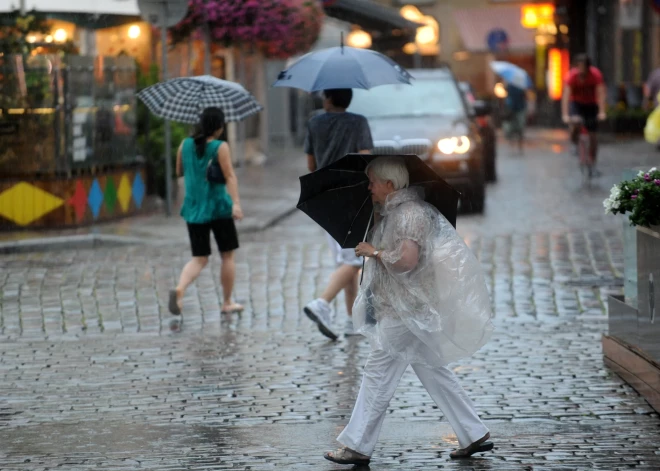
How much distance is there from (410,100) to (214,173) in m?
7.61

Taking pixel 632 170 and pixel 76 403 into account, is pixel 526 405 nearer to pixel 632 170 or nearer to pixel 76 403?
pixel 632 170

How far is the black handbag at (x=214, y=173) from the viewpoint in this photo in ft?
32.2

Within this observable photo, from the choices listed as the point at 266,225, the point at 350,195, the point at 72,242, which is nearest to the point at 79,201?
the point at 72,242

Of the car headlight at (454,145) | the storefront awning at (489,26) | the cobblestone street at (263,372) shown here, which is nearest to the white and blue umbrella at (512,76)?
the car headlight at (454,145)

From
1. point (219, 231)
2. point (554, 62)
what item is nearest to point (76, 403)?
point (219, 231)

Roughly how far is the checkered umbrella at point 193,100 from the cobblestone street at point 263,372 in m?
1.49

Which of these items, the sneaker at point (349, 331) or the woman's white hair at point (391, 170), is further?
the sneaker at point (349, 331)

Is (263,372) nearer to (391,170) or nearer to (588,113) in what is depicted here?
(391,170)

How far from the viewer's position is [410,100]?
17.0 metres

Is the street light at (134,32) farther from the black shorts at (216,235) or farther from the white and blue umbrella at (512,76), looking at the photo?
the white and blue umbrella at (512,76)

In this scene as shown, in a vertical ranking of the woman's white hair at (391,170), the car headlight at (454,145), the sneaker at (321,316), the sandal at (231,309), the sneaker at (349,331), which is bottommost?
the sneaker at (349,331)

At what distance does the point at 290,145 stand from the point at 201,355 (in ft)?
89.4

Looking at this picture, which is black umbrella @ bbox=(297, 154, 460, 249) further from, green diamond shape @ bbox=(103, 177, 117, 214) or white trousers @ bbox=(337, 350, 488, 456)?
green diamond shape @ bbox=(103, 177, 117, 214)

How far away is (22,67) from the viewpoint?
49.1 ft
